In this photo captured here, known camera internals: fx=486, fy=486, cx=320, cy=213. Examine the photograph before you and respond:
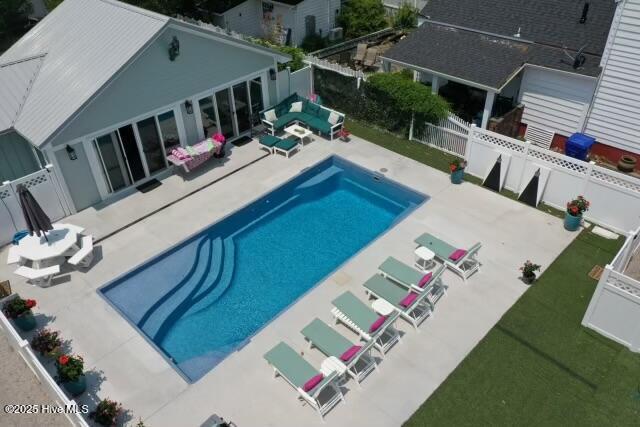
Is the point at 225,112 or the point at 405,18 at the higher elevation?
the point at 405,18

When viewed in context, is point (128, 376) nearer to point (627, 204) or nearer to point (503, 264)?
point (503, 264)

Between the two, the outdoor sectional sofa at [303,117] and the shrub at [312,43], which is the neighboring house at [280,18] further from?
the outdoor sectional sofa at [303,117]

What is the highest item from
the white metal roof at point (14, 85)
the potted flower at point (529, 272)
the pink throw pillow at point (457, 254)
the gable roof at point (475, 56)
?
the white metal roof at point (14, 85)

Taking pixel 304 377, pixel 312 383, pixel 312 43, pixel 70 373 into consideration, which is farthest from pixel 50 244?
pixel 312 43

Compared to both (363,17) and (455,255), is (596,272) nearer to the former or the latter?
(455,255)

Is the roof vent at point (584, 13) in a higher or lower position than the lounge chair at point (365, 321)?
higher

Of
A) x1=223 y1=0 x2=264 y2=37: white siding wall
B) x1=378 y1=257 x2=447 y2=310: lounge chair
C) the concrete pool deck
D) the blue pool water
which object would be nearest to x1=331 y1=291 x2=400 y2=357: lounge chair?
the concrete pool deck

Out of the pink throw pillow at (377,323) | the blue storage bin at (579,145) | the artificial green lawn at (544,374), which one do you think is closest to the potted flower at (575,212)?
the artificial green lawn at (544,374)

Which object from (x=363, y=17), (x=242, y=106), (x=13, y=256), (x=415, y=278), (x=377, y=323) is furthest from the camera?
(x=363, y=17)
